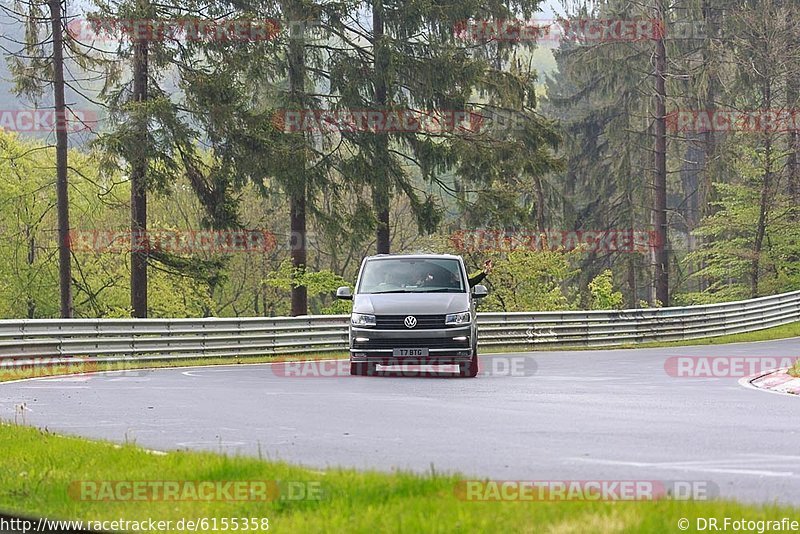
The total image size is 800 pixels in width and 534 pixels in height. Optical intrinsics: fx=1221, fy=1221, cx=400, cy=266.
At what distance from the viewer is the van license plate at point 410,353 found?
1991 centimetres

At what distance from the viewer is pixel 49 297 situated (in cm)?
6725

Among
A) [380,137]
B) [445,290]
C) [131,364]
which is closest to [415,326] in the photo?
[445,290]

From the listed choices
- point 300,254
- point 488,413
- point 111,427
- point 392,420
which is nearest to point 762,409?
point 488,413

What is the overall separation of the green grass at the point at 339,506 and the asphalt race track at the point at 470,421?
34.8 inches

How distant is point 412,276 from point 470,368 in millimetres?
1901

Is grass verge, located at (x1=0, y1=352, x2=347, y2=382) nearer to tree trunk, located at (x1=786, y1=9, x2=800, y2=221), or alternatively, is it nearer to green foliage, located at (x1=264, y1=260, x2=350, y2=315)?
green foliage, located at (x1=264, y1=260, x2=350, y2=315)

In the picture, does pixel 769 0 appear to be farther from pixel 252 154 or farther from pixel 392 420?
pixel 392 420

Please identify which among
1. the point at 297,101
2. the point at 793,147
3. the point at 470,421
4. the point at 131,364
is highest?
the point at 297,101

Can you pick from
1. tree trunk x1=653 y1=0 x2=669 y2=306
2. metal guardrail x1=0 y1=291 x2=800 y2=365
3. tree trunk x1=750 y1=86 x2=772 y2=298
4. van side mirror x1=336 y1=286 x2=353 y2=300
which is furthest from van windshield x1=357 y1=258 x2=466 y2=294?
tree trunk x1=750 y1=86 x2=772 y2=298

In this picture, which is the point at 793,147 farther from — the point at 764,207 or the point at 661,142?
the point at 661,142

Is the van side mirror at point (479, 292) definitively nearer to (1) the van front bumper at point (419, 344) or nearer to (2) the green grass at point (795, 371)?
(1) the van front bumper at point (419, 344)

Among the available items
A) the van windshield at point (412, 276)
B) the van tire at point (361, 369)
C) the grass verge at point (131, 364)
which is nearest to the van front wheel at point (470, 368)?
the van windshield at point (412, 276)

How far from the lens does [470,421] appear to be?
12.6 metres

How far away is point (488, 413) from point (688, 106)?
40068mm
